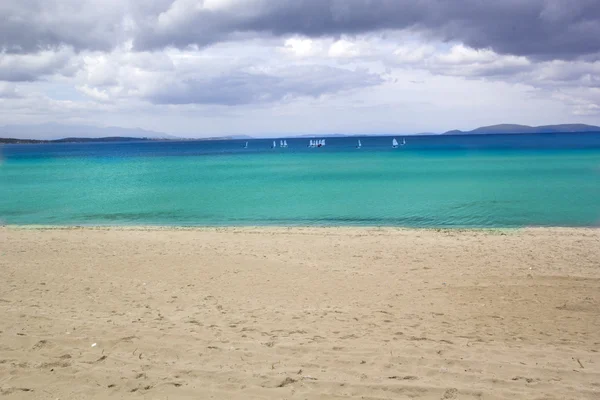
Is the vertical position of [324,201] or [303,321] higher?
[303,321]

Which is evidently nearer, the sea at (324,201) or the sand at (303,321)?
the sand at (303,321)

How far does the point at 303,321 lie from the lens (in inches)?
312

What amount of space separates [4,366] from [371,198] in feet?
81.9

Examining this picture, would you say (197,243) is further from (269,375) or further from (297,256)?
(269,375)

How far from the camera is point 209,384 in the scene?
5.64m

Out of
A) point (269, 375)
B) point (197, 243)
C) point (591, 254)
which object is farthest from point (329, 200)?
point (269, 375)

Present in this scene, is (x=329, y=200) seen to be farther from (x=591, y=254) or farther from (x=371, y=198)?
(x=591, y=254)

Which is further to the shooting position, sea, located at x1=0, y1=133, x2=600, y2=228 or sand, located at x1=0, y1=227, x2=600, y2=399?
sea, located at x1=0, y1=133, x2=600, y2=228

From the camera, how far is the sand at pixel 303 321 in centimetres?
565

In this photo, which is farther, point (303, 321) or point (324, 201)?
point (324, 201)

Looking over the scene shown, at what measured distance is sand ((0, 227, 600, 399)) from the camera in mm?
5648

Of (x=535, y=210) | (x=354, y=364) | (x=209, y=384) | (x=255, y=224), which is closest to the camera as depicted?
(x=209, y=384)

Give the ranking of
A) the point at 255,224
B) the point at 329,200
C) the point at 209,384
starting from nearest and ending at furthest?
the point at 209,384, the point at 255,224, the point at 329,200

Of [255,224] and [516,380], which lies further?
[255,224]
